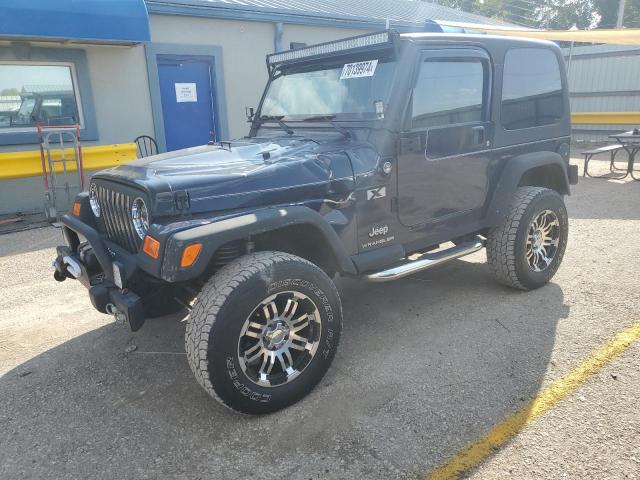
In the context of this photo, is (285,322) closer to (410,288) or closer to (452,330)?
(452,330)

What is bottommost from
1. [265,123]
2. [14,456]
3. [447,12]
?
[14,456]

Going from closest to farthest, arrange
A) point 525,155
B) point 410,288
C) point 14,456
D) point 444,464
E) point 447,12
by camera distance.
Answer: point 444,464 < point 14,456 < point 525,155 < point 410,288 < point 447,12

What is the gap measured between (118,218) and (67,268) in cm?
57

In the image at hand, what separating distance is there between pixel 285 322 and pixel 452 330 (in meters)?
1.50

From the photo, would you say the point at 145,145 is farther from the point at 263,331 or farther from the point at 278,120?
the point at 263,331

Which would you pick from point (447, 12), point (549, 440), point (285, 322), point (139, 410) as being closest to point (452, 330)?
point (549, 440)

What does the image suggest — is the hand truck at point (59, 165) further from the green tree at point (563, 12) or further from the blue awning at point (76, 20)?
the green tree at point (563, 12)

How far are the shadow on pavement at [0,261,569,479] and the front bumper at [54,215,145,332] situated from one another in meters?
0.59

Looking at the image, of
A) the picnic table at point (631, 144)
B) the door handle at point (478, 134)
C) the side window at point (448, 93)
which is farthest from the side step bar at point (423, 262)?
the picnic table at point (631, 144)

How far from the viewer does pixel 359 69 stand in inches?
140

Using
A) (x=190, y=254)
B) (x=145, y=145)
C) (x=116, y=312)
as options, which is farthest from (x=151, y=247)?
(x=145, y=145)

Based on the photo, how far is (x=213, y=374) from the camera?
2510 mm

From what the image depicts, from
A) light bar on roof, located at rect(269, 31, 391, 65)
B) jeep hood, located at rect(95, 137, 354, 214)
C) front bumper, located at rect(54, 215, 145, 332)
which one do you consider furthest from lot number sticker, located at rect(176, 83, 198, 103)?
front bumper, located at rect(54, 215, 145, 332)

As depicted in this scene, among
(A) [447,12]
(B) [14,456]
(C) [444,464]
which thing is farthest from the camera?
(A) [447,12]
